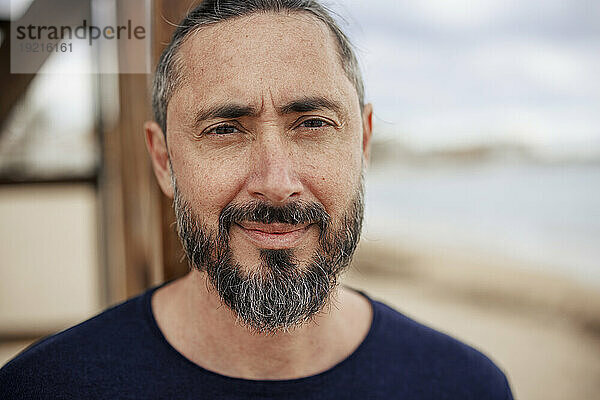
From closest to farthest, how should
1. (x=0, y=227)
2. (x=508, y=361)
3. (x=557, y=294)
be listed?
(x=0, y=227)
(x=508, y=361)
(x=557, y=294)

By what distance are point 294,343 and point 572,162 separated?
36.2 feet

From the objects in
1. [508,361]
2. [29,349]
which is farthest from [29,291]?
[508,361]

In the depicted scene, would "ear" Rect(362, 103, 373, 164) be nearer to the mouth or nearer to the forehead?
the forehead

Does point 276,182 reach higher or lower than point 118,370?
higher

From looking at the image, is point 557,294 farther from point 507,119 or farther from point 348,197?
point 348,197

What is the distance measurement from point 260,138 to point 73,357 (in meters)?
0.54

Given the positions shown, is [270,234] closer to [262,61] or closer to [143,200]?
[262,61]

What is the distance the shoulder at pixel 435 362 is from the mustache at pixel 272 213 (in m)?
0.32

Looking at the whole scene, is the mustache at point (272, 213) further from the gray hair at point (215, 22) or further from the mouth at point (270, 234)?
the gray hair at point (215, 22)

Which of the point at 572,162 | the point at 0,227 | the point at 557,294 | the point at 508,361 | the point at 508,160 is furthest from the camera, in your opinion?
the point at 508,160

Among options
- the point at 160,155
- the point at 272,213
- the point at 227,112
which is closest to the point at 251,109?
the point at 227,112

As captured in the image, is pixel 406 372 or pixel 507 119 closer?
pixel 406 372

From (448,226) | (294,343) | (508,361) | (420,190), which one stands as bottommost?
(508,361)

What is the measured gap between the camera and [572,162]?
35.9ft
